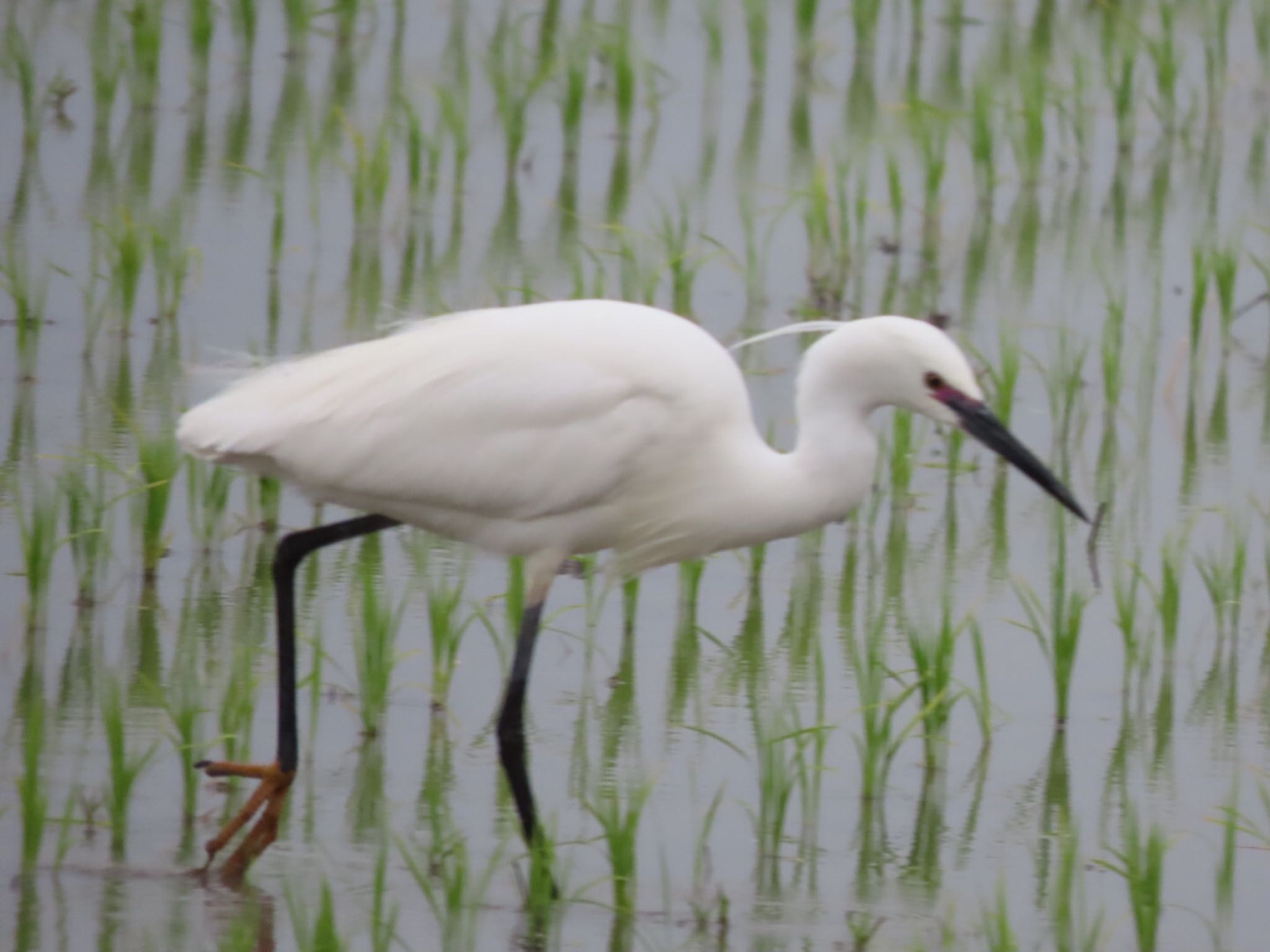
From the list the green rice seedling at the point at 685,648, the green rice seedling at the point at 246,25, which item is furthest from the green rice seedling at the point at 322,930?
the green rice seedling at the point at 246,25

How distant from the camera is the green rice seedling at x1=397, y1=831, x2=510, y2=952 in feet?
13.4

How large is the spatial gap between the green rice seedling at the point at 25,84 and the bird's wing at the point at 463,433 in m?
4.67

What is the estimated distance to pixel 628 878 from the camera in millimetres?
4355

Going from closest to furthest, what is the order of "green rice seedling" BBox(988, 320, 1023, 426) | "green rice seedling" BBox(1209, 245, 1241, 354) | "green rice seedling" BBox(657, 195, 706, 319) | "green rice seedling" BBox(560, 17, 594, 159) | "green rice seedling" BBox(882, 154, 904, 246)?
"green rice seedling" BBox(988, 320, 1023, 426) → "green rice seedling" BBox(657, 195, 706, 319) → "green rice seedling" BBox(1209, 245, 1241, 354) → "green rice seedling" BBox(882, 154, 904, 246) → "green rice seedling" BBox(560, 17, 594, 159)

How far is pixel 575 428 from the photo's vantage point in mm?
4684

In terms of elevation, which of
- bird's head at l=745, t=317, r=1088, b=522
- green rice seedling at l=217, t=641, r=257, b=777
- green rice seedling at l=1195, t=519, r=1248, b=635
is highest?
bird's head at l=745, t=317, r=1088, b=522

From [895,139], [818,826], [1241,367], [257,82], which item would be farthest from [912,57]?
[818,826]

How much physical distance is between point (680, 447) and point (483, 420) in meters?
0.39

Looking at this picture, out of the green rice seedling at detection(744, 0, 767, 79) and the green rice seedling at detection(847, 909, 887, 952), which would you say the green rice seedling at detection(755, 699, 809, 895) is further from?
the green rice seedling at detection(744, 0, 767, 79)

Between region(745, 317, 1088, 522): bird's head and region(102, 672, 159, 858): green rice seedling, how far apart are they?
4.65 feet

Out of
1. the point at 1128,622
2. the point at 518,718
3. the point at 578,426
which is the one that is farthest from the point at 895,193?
the point at 518,718

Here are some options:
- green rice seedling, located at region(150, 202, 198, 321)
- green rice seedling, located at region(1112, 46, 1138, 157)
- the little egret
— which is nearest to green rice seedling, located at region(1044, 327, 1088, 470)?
the little egret

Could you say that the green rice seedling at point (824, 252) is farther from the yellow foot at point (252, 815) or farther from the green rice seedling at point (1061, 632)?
the yellow foot at point (252, 815)

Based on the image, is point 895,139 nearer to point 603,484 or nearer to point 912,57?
point 912,57
